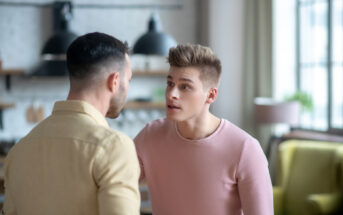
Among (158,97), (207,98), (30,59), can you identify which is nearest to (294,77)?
(158,97)

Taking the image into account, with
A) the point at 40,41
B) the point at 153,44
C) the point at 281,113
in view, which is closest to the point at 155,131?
the point at 153,44

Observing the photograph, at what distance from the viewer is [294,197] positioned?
13.7 ft

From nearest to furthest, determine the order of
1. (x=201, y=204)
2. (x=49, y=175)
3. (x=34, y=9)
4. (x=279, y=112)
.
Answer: (x=49, y=175) → (x=201, y=204) → (x=279, y=112) → (x=34, y=9)

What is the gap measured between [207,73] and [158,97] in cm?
471

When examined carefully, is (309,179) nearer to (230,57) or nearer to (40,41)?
(230,57)

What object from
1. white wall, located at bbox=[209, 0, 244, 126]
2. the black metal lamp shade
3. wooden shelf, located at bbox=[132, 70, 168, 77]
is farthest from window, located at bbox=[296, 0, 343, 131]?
the black metal lamp shade

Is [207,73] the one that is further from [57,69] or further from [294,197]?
[57,69]

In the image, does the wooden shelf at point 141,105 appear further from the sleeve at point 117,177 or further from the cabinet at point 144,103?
the sleeve at point 117,177

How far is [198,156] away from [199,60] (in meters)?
0.29

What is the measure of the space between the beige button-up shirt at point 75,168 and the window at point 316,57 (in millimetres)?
4141

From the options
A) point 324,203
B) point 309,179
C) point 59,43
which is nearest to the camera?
point 324,203

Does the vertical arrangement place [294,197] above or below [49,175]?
below

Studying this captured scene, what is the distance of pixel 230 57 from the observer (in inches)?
234

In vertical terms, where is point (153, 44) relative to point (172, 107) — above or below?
below
